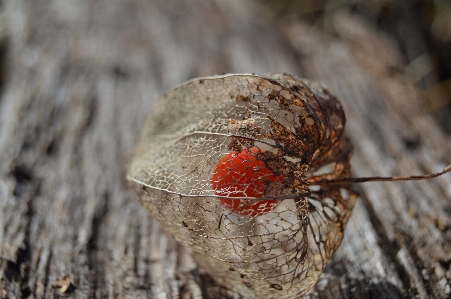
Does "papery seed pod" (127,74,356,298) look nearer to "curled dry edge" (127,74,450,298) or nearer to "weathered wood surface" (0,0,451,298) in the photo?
"curled dry edge" (127,74,450,298)

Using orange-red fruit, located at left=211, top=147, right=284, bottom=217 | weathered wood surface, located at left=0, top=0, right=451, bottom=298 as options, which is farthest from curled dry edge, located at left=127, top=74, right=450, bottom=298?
weathered wood surface, located at left=0, top=0, right=451, bottom=298

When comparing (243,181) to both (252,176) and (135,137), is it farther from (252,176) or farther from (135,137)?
(135,137)

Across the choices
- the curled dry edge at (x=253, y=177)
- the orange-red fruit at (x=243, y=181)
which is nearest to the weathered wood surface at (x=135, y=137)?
the curled dry edge at (x=253, y=177)

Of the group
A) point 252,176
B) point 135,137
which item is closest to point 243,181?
point 252,176

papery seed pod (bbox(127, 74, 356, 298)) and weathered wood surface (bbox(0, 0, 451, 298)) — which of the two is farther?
weathered wood surface (bbox(0, 0, 451, 298))

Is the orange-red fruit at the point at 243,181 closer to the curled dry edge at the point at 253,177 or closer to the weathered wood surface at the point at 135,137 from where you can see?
the curled dry edge at the point at 253,177

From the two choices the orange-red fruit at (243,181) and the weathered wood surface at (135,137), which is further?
the weathered wood surface at (135,137)

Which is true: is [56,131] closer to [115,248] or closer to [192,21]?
[115,248]

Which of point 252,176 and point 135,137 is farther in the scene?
point 135,137
